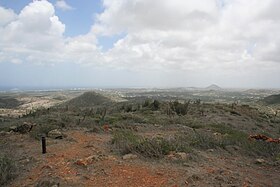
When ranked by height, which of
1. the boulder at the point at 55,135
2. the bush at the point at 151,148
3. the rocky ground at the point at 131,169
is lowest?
the rocky ground at the point at 131,169

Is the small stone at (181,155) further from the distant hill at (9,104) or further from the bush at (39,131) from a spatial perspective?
the distant hill at (9,104)

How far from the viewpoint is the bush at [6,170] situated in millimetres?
7141

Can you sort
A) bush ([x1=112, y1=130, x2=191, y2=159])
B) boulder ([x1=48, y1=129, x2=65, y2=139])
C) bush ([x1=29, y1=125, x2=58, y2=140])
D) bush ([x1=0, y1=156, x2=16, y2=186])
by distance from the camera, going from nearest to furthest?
bush ([x1=0, y1=156, x2=16, y2=186]), bush ([x1=112, y1=130, x2=191, y2=159]), boulder ([x1=48, y1=129, x2=65, y2=139]), bush ([x1=29, y1=125, x2=58, y2=140])

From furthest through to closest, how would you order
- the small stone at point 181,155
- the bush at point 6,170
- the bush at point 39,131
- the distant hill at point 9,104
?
1. the distant hill at point 9,104
2. the bush at point 39,131
3. the small stone at point 181,155
4. the bush at point 6,170

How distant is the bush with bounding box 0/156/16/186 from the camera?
23.4 feet

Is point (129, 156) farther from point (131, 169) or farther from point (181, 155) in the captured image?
point (181, 155)

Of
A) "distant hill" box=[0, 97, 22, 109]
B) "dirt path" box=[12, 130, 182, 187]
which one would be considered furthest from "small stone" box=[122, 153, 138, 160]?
"distant hill" box=[0, 97, 22, 109]

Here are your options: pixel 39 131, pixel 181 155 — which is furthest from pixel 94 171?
pixel 39 131

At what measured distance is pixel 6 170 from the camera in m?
7.46

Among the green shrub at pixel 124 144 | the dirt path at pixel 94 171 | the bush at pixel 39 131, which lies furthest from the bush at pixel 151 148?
the bush at pixel 39 131

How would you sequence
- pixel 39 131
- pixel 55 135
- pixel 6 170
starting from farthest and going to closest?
pixel 39 131, pixel 55 135, pixel 6 170

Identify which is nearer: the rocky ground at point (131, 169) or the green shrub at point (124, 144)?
the rocky ground at point (131, 169)

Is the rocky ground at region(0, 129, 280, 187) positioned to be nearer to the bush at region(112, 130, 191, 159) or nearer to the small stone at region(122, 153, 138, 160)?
the small stone at region(122, 153, 138, 160)

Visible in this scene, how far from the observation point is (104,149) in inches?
395
